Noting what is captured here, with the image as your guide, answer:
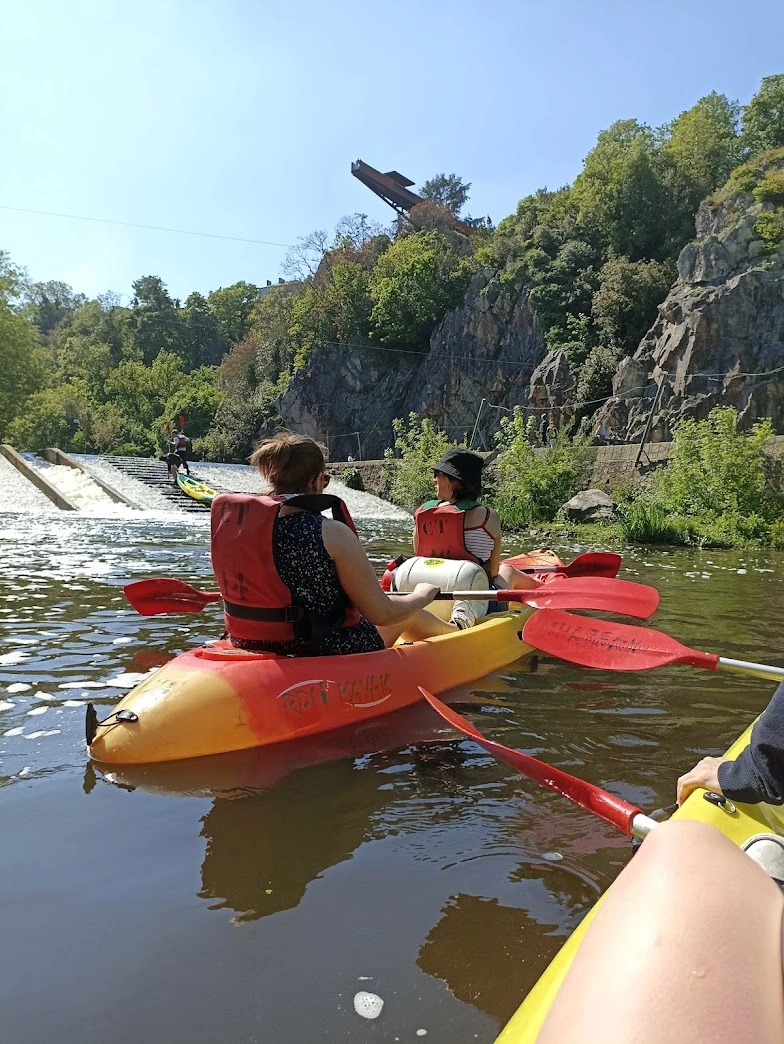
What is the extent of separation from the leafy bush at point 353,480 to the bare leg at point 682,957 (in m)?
24.8

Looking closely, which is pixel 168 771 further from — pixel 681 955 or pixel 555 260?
pixel 555 260

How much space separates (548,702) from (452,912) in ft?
7.58

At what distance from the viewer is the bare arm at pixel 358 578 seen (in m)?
3.40

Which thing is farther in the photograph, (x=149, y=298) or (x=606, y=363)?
(x=149, y=298)

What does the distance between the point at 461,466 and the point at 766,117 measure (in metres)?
38.2

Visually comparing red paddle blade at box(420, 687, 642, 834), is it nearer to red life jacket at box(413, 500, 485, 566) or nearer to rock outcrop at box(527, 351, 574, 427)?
red life jacket at box(413, 500, 485, 566)

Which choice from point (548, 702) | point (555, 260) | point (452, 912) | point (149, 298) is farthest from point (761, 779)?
point (149, 298)

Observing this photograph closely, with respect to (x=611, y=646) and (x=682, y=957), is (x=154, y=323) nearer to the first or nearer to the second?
(x=611, y=646)

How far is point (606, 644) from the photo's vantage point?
3648 mm

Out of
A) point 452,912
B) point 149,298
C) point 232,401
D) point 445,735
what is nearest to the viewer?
point 452,912

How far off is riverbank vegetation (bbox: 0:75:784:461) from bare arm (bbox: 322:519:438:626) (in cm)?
2548

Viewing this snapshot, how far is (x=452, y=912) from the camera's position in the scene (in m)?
2.16

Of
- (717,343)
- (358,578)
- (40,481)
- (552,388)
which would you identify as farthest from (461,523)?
(552,388)

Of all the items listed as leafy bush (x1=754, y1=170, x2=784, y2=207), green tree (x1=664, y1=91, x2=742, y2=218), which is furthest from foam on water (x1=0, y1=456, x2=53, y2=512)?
green tree (x1=664, y1=91, x2=742, y2=218)
